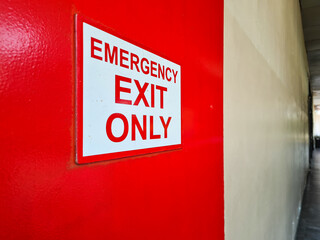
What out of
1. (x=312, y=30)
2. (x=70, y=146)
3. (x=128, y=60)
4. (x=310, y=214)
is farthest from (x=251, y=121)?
(x=312, y=30)

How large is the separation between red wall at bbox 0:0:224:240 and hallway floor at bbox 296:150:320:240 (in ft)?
12.6

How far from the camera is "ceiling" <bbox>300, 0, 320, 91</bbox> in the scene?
5.46 m

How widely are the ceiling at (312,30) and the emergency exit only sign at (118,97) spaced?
6.14m

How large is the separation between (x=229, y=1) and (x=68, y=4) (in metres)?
0.96

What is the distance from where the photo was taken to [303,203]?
17.0ft

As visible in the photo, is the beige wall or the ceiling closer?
the beige wall

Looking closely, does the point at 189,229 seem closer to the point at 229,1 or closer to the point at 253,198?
the point at 253,198

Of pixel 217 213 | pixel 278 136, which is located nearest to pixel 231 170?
pixel 217 213

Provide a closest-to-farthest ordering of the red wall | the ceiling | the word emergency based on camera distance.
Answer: the red wall
the word emergency
the ceiling

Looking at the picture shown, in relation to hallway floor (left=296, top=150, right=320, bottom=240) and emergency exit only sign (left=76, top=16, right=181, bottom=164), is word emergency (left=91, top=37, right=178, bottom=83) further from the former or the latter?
hallway floor (left=296, top=150, right=320, bottom=240)

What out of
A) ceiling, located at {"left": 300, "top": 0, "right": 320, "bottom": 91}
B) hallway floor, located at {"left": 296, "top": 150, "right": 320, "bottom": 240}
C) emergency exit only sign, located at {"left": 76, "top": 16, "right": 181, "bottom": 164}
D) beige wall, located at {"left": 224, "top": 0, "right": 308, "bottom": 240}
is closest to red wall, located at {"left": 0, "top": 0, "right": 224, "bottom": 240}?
emergency exit only sign, located at {"left": 76, "top": 16, "right": 181, "bottom": 164}

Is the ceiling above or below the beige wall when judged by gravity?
above

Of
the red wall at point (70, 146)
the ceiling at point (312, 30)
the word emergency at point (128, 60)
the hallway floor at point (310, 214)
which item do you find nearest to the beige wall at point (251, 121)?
the red wall at point (70, 146)

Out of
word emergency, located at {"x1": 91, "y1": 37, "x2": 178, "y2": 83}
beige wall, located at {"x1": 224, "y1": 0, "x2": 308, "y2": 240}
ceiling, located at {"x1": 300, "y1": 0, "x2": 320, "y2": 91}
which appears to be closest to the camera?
word emergency, located at {"x1": 91, "y1": 37, "x2": 178, "y2": 83}
